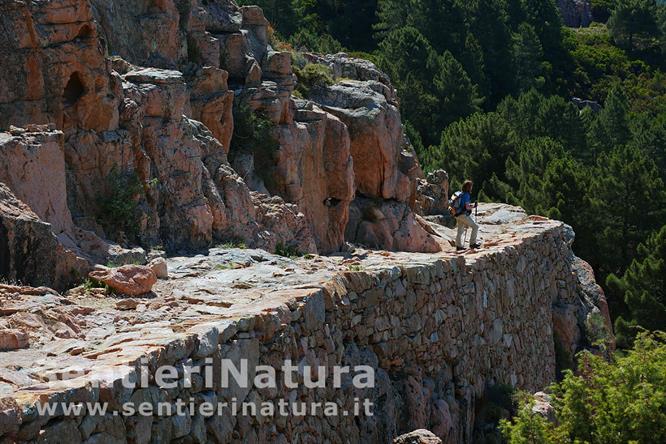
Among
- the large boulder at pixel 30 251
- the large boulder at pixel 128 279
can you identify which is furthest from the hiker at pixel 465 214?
the large boulder at pixel 30 251

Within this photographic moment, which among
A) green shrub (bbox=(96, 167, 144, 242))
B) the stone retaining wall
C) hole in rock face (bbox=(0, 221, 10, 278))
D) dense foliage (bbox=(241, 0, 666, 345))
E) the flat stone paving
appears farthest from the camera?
dense foliage (bbox=(241, 0, 666, 345))

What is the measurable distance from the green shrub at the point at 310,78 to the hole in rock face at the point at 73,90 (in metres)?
7.11

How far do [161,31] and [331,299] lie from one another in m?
6.96

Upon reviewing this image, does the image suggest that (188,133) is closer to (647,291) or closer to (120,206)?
(120,206)

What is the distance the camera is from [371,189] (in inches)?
755

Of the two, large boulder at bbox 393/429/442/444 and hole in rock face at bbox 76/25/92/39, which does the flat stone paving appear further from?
hole in rock face at bbox 76/25/92/39

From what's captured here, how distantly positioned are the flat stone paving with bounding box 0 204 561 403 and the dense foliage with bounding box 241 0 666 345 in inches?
329

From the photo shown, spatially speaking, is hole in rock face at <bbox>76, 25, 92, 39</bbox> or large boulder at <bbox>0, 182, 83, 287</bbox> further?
hole in rock face at <bbox>76, 25, 92, 39</bbox>

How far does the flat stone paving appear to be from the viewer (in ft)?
22.5

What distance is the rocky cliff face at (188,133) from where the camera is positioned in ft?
38.4

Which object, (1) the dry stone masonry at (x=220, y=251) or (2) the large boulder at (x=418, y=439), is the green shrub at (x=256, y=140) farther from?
(2) the large boulder at (x=418, y=439)

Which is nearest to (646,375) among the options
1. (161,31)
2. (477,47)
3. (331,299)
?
(331,299)

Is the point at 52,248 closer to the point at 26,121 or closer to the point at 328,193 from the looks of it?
the point at 26,121

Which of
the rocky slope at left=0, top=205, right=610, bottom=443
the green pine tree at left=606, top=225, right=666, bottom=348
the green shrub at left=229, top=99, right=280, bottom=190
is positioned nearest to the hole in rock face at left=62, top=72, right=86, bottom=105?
the rocky slope at left=0, top=205, right=610, bottom=443
